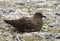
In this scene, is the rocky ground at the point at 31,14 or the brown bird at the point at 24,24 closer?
the rocky ground at the point at 31,14

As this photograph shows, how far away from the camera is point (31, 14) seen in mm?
12008

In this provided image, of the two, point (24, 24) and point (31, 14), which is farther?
point (31, 14)

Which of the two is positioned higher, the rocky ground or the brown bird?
the brown bird

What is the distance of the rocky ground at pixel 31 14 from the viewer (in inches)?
359

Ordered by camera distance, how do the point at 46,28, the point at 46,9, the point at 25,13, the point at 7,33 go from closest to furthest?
the point at 7,33, the point at 46,28, the point at 25,13, the point at 46,9

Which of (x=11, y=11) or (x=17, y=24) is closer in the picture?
(x=17, y=24)

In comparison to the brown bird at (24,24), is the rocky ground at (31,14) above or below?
below

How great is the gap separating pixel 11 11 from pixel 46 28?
2.29 m

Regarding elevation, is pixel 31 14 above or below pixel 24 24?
below

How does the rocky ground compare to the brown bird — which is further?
the brown bird

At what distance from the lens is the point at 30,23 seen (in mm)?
9578

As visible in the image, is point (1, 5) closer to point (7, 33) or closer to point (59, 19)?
point (59, 19)

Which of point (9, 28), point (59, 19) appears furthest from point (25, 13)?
point (9, 28)

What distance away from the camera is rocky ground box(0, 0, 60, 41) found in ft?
29.9
